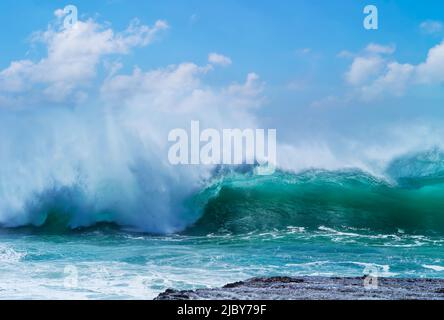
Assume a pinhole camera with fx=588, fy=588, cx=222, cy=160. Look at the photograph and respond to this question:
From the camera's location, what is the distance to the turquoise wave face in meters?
14.4

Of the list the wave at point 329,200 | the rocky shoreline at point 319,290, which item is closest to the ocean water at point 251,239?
the wave at point 329,200

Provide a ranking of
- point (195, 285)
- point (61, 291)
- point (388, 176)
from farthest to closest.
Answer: point (388, 176)
point (195, 285)
point (61, 291)

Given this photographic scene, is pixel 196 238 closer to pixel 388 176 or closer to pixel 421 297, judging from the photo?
pixel 388 176

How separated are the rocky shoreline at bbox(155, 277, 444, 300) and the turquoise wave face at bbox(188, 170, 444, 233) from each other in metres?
7.43

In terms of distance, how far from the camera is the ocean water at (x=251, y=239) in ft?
26.9

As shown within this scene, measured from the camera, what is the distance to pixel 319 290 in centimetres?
582

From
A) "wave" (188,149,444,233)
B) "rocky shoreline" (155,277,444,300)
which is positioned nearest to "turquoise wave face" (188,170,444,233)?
"wave" (188,149,444,233)

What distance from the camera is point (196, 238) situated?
13430mm

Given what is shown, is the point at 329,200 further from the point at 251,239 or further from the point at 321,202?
the point at 251,239

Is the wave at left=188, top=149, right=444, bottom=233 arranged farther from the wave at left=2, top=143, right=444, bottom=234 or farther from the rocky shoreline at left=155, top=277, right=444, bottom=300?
the rocky shoreline at left=155, top=277, right=444, bottom=300

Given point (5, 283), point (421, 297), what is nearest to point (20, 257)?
point (5, 283)

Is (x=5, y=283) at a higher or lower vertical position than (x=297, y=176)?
lower

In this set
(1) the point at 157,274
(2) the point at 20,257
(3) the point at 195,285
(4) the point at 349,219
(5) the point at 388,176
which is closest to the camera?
(3) the point at 195,285
